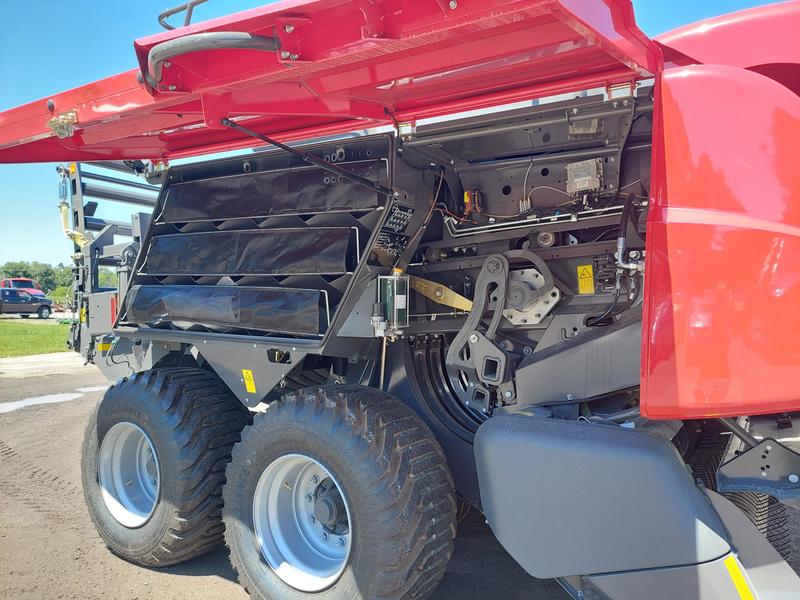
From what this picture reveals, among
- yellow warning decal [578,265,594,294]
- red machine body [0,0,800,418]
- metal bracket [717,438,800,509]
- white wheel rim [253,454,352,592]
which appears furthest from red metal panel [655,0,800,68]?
white wheel rim [253,454,352,592]

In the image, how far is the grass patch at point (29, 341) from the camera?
1591 cm

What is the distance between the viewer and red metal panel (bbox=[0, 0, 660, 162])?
183 centimetres

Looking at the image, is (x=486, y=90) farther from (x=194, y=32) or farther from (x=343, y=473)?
(x=343, y=473)

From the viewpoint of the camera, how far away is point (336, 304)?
3020mm

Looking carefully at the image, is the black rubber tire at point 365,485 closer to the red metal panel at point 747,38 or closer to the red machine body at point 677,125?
the red machine body at point 677,125

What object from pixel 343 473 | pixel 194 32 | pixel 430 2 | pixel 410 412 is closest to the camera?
pixel 430 2

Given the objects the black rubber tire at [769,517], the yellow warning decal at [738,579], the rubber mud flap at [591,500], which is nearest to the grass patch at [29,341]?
the rubber mud flap at [591,500]

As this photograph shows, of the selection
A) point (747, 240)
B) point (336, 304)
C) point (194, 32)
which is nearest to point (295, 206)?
point (336, 304)

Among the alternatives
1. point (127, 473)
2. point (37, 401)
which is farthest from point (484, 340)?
point (37, 401)

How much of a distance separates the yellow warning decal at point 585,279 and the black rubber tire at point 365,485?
1048mm

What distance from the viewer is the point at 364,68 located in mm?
2242

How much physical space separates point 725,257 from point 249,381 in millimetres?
2346

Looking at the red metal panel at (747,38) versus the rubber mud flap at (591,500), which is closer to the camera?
the rubber mud flap at (591,500)

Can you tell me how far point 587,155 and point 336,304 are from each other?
140 centimetres
